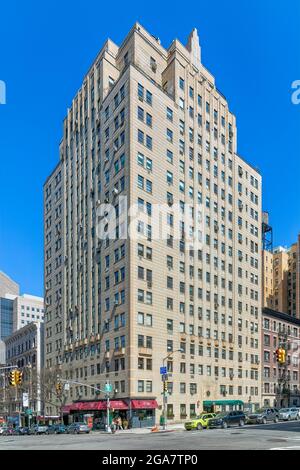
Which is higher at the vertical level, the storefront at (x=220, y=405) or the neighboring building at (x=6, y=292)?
the neighboring building at (x=6, y=292)

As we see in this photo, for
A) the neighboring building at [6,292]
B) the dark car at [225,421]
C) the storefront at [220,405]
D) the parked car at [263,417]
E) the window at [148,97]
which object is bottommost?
the storefront at [220,405]

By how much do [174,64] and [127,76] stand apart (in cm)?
1197

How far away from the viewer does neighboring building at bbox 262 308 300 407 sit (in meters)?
93.4

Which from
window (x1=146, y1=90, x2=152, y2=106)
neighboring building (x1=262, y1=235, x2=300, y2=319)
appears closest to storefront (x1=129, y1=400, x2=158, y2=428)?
window (x1=146, y1=90, x2=152, y2=106)

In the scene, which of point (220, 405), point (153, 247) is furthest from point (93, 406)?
point (153, 247)

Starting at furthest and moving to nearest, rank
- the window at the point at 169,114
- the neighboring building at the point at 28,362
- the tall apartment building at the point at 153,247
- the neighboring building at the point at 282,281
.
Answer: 1. the neighboring building at the point at 282,281
2. the neighboring building at the point at 28,362
3. the window at the point at 169,114
4. the tall apartment building at the point at 153,247

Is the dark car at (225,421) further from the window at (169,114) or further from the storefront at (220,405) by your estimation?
the window at (169,114)

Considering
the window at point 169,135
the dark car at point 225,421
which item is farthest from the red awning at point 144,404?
the window at point 169,135

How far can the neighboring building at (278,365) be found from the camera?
93375mm

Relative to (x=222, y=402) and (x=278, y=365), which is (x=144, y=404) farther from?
(x=278, y=365)

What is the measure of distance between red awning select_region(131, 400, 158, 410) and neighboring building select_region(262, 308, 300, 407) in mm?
35039

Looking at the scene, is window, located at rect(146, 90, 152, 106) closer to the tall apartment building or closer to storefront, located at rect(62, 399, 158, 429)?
the tall apartment building

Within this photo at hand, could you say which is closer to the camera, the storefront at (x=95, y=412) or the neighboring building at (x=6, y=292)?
the neighboring building at (x=6, y=292)

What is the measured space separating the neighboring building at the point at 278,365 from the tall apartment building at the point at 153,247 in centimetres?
402
